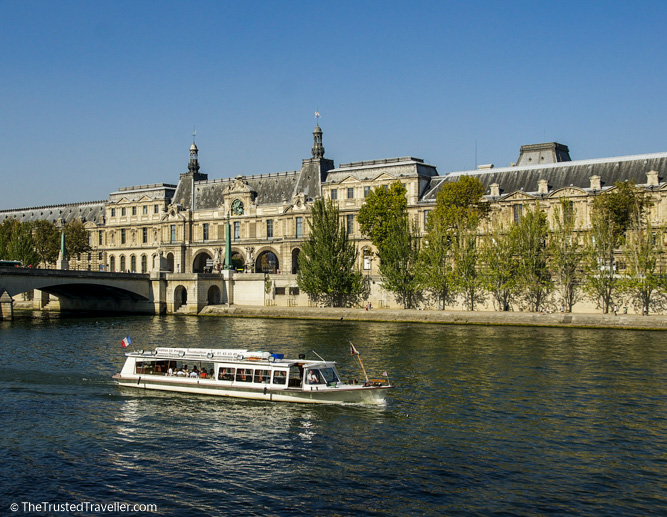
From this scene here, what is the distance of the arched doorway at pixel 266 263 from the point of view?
13712 centimetres

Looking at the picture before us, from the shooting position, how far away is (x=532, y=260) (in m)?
94.3

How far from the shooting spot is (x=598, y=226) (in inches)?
3597

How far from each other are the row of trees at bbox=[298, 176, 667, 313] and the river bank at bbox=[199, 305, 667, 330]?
5009 mm

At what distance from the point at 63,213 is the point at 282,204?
5908cm

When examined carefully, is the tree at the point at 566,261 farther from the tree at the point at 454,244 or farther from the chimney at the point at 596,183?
the chimney at the point at 596,183

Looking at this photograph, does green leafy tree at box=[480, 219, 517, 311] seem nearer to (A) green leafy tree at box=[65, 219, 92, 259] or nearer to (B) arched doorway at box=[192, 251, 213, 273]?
(B) arched doorway at box=[192, 251, 213, 273]

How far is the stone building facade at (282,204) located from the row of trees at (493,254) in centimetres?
419

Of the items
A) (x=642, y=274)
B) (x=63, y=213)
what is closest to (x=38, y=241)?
(x=63, y=213)

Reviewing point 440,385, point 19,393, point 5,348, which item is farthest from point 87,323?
point 440,385

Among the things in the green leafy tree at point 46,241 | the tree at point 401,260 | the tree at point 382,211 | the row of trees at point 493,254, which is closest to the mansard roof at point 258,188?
the row of trees at point 493,254

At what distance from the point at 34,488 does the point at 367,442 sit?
1486 cm

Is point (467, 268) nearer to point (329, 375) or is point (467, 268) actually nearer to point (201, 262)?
point (329, 375)

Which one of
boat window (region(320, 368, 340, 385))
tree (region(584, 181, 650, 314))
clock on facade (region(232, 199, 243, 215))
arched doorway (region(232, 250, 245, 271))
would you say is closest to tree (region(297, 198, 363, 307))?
clock on facade (region(232, 199, 243, 215))

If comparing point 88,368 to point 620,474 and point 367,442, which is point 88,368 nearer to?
point 367,442
